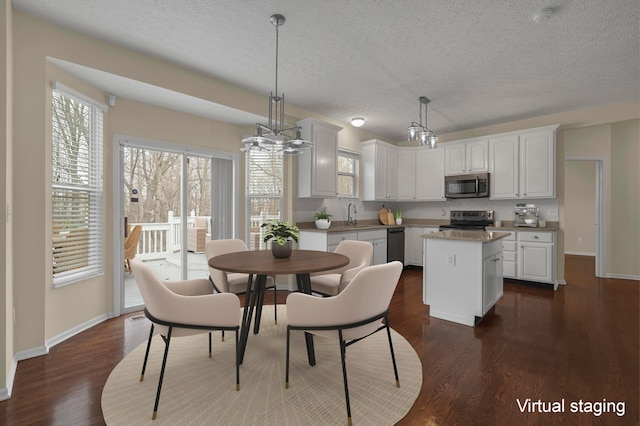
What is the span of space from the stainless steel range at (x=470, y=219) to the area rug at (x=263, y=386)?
3688 millimetres

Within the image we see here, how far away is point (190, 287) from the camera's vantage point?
242 centimetres

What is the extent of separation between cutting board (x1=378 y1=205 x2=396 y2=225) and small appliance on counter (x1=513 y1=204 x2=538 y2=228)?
7.02ft

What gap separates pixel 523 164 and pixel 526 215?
0.87 meters

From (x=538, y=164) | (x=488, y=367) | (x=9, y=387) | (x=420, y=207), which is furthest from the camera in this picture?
(x=420, y=207)

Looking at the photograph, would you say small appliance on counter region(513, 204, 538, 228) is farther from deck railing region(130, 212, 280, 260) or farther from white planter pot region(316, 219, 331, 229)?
deck railing region(130, 212, 280, 260)

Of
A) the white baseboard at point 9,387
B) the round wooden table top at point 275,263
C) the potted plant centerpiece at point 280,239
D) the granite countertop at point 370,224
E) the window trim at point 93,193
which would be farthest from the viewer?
the granite countertop at point 370,224

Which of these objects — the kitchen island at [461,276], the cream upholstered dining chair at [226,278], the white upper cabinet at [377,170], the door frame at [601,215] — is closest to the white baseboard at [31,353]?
the cream upholstered dining chair at [226,278]

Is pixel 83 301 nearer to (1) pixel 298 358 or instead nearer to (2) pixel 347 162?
(1) pixel 298 358

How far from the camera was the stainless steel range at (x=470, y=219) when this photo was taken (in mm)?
5602

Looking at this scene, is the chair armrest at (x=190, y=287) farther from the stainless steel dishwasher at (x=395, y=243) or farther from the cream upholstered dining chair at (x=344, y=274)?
the stainless steel dishwasher at (x=395, y=243)

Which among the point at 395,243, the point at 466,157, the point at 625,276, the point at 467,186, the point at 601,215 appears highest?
the point at 466,157

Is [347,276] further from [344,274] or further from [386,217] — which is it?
[386,217]

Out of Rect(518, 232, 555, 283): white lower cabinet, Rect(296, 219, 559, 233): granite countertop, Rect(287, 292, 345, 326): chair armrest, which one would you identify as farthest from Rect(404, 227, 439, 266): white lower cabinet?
Rect(287, 292, 345, 326): chair armrest

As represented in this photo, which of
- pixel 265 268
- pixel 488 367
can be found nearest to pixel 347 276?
pixel 265 268
